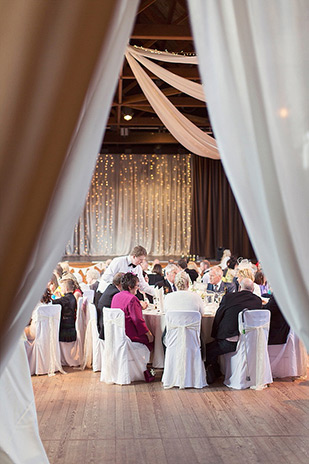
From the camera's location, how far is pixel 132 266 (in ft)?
24.3

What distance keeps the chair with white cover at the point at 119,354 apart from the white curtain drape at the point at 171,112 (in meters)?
2.38

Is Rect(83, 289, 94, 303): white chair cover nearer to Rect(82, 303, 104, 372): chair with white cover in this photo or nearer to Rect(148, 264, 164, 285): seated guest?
Rect(82, 303, 104, 372): chair with white cover

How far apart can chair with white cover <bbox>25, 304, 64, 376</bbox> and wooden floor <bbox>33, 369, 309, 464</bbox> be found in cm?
31

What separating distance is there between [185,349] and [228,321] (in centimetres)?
54

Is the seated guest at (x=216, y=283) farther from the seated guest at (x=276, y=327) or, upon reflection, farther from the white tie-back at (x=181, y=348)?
the white tie-back at (x=181, y=348)

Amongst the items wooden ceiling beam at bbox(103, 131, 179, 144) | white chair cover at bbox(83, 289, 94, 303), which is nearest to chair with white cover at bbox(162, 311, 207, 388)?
white chair cover at bbox(83, 289, 94, 303)

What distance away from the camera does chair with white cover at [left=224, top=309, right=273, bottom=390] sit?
5.78 meters

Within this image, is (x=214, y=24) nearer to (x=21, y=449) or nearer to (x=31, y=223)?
(x=31, y=223)

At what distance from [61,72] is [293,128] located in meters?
0.85

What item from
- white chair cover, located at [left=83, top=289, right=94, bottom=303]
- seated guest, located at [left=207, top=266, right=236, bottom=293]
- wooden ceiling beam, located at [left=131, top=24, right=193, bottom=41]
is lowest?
white chair cover, located at [left=83, top=289, right=94, bottom=303]

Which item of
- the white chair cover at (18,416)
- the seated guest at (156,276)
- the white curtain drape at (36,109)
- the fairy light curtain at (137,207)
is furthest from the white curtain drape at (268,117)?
the fairy light curtain at (137,207)

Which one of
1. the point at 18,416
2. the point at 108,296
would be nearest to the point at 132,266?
the point at 108,296

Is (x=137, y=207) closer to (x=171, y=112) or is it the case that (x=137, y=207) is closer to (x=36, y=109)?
(x=171, y=112)

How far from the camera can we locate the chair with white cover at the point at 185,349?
581cm
